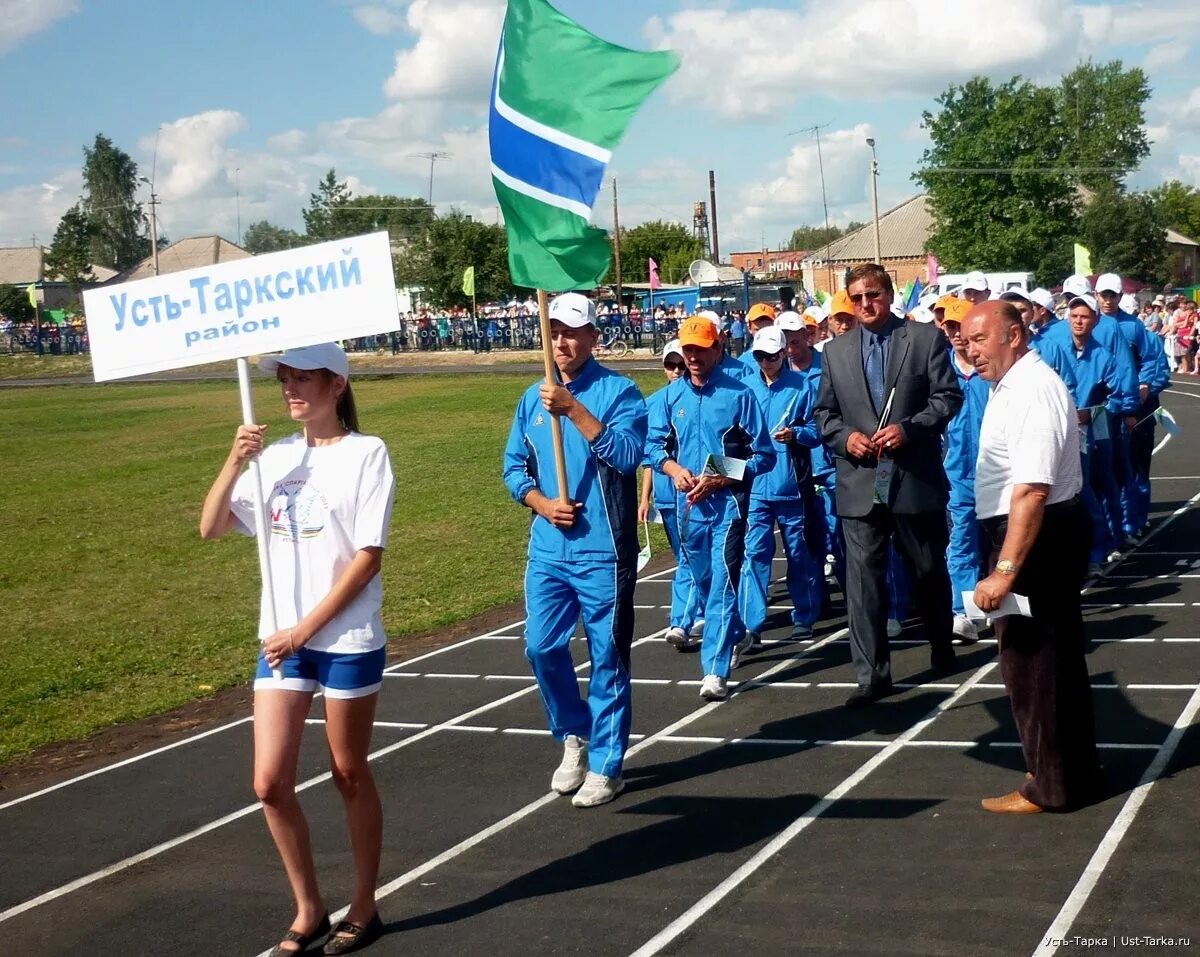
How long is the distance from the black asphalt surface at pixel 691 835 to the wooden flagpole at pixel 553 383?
55.8 inches

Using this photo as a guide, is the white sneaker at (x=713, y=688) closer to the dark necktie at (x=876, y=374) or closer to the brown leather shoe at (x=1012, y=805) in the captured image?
the dark necktie at (x=876, y=374)

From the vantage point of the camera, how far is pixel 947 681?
7.88m

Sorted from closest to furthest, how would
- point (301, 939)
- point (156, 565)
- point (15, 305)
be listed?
1. point (301, 939)
2. point (156, 565)
3. point (15, 305)

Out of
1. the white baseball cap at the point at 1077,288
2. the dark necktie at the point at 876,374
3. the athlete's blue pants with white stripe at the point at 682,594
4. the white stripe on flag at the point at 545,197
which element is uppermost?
the white stripe on flag at the point at 545,197

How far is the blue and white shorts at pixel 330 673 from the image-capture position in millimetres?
4562

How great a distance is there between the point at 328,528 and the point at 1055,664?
2.92 meters

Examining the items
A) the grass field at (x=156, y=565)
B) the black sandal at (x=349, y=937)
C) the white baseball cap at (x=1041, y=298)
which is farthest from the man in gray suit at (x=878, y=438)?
the white baseball cap at (x=1041, y=298)

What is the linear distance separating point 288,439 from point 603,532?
164cm

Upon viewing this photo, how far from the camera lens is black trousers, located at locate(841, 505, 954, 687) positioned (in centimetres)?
749

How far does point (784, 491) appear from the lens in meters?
9.25

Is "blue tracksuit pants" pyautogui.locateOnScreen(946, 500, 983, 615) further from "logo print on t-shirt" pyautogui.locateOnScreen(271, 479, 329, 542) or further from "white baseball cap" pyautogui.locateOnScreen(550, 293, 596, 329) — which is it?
"logo print on t-shirt" pyautogui.locateOnScreen(271, 479, 329, 542)

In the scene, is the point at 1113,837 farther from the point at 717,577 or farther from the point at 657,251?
the point at 657,251

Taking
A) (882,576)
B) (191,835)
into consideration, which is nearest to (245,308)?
(191,835)

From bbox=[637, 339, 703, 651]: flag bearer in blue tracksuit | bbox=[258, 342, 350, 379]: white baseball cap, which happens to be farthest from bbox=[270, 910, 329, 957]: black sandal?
bbox=[637, 339, 703, 651]: flag bearer in blue tracksuit
